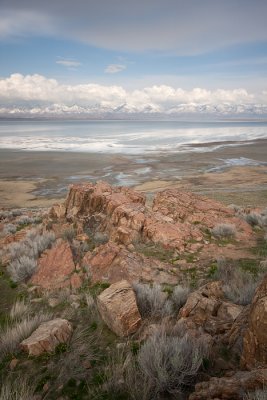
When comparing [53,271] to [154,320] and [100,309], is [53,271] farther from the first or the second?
[154,320]

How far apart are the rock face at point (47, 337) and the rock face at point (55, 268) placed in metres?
2.41

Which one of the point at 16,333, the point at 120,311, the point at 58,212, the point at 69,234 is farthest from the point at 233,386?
the point at 58,212

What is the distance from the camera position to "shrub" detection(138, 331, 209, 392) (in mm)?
4027

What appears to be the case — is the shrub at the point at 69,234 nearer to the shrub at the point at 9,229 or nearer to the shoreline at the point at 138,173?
the shrub at the point at 9,229

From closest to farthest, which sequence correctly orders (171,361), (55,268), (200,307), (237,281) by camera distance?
(171,361)
(200,307)
(237,281)
(55,268)

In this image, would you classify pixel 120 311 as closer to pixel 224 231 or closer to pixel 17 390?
pixel 17 390

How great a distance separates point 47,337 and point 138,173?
4065 centimetres

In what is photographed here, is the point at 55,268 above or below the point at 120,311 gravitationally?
below

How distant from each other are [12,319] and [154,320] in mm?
3011

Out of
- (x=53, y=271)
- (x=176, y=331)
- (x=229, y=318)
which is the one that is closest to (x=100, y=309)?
(x=176, y=331)

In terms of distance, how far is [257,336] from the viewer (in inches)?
146

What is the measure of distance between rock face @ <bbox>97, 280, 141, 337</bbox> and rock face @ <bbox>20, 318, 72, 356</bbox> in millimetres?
714

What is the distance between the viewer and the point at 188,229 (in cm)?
1125

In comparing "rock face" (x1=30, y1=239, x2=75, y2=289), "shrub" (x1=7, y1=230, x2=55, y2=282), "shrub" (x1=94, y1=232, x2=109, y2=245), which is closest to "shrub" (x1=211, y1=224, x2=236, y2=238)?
"shrub" (x1=94, y1=232, x2=109, y2=245)
